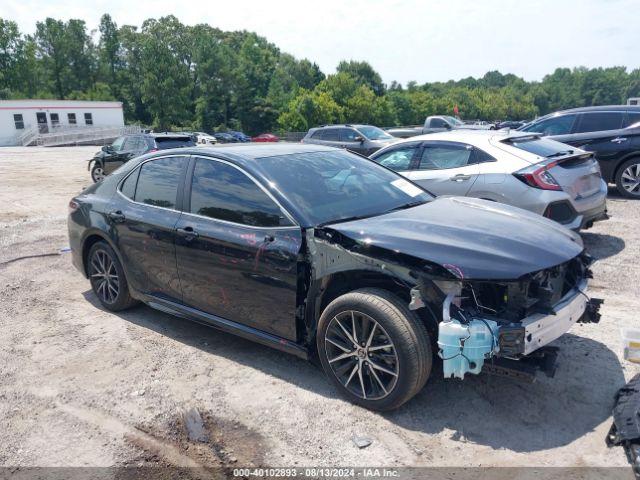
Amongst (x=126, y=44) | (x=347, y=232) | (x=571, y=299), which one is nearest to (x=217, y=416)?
(x=347, y=232)

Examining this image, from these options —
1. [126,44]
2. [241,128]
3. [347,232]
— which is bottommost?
[241,128]

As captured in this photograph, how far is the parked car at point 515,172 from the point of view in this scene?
20.5 ft

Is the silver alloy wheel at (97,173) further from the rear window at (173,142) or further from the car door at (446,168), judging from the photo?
the car door at (446,168)

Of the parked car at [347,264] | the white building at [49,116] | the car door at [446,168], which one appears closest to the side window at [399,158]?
the car door at [446,168]

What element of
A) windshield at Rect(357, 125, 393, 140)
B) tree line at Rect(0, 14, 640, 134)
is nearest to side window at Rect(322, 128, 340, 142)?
windshield at Rect(357, 125, 393, 140)

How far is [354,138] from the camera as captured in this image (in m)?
17.3

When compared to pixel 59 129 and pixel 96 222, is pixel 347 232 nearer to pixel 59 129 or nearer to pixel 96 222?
pixel 96 222

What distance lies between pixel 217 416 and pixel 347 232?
4.97 ft

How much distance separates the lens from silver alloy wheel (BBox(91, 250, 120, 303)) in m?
5.39

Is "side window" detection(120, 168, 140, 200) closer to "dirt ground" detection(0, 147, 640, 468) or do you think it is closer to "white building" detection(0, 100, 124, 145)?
→ "dirt ground" detection(0, 147, 640, 468)

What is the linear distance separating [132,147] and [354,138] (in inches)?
270

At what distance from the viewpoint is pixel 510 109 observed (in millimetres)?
98938

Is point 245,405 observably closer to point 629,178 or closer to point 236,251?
point 236,251

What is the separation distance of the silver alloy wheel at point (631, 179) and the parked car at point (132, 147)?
10292 mm
